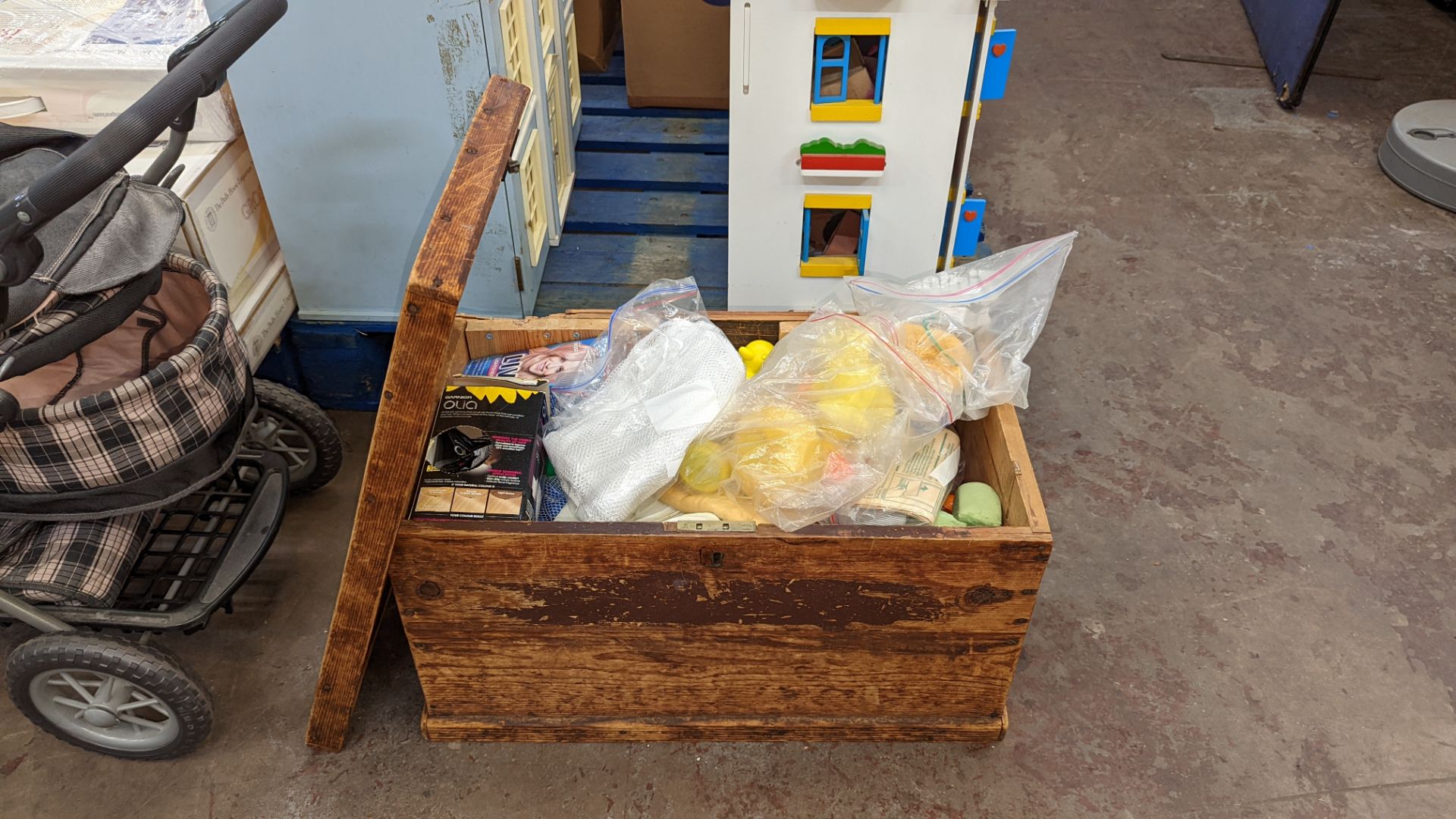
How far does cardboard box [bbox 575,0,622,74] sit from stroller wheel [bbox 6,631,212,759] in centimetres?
210

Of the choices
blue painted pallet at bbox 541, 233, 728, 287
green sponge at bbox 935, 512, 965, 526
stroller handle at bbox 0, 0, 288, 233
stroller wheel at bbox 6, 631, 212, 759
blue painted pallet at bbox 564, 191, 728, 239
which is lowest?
stroller wheel at bbox 6, 631, 212, 759

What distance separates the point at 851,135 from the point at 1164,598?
1.16m

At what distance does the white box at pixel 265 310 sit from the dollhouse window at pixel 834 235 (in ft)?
3.88

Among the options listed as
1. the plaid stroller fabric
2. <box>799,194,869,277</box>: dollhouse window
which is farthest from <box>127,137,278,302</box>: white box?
<box>799,194,869,277</box>: dollhouse window

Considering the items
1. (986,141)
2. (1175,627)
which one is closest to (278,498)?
(1175,627)

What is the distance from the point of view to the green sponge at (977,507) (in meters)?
1.61

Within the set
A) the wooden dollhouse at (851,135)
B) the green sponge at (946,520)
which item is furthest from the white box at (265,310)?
the green sponge at (946,520)

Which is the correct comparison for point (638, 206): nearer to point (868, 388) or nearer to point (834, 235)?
point (834, 235)

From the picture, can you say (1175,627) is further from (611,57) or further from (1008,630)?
(611,57)

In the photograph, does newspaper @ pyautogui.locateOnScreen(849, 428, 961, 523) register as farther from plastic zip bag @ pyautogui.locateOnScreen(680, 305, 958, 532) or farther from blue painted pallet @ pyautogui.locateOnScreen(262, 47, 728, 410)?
blue painted pallet @ pyautogui.locateOnScreen(262, 47, 728, 410)

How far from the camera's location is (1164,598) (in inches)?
81.4

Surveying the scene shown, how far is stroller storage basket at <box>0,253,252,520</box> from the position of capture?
58.4 inches

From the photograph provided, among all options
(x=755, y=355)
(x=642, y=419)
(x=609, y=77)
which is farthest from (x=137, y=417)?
(x=609, y=77)

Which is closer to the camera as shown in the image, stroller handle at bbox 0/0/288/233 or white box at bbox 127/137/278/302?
stroller handle at bbox 0/0/288/233
